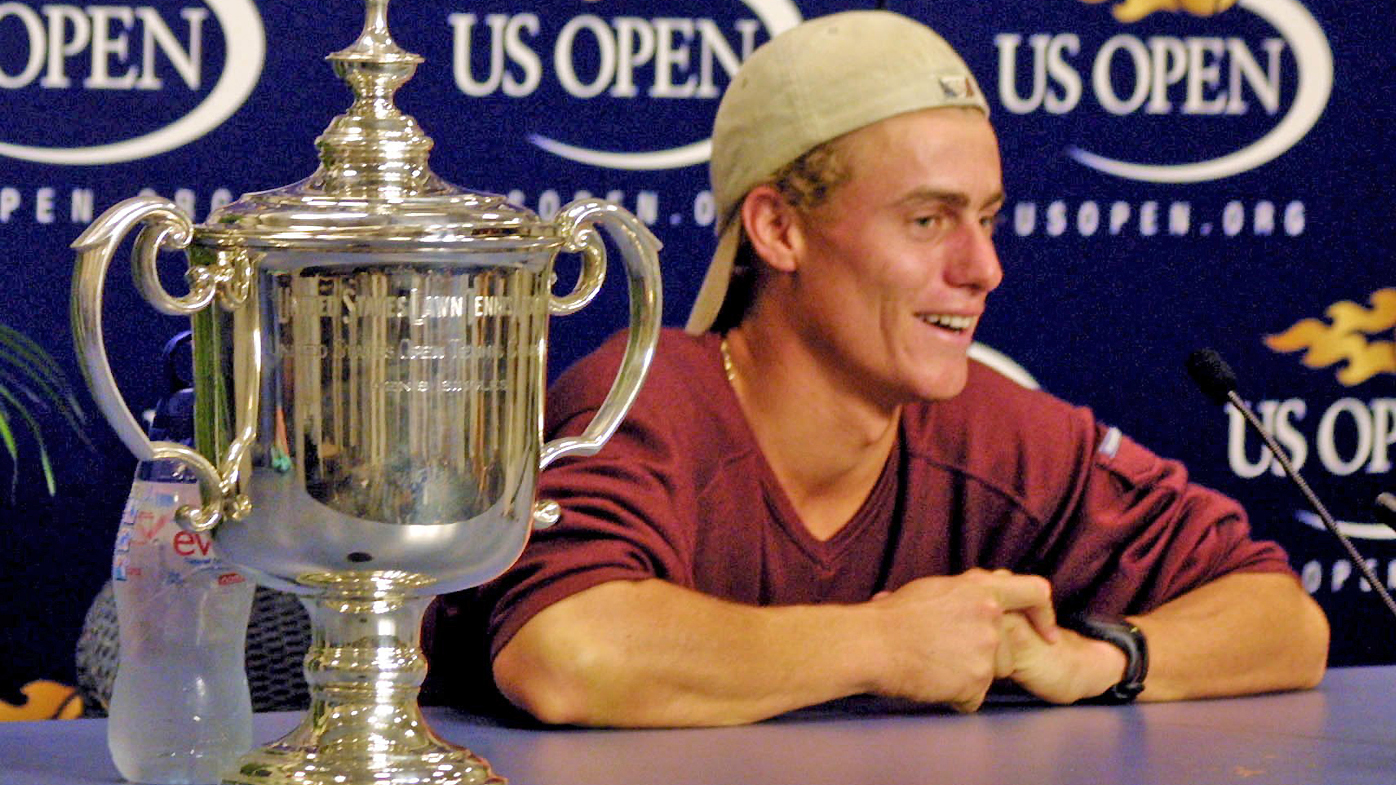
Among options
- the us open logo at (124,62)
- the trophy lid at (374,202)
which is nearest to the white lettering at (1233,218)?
the us open logo at (124,62)

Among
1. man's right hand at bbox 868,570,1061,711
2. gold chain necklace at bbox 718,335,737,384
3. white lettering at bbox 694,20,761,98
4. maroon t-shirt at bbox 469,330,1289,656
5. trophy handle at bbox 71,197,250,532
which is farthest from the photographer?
white lettering at bbox 694,20,761,98

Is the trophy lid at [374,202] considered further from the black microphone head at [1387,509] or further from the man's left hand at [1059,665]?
the man's left hand at [1059,665]

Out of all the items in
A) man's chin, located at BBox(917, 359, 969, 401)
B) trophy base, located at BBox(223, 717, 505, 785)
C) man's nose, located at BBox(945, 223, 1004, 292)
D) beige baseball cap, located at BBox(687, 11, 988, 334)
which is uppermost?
beige baseball cap, located at BBox(687, 11, 988, 334)

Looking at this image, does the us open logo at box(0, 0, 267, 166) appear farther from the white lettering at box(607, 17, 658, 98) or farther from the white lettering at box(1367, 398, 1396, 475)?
the white lettering at box(1367, 398, 1396, 475)

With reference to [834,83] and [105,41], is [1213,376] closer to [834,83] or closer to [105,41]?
[834,83]

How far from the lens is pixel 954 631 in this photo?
6.48 feet

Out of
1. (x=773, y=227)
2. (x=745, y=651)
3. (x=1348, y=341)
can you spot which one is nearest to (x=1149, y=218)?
(x=1348, y=341)

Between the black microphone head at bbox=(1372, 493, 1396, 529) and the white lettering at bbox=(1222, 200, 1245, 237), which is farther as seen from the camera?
the white lettering at bbox=(1222, 200, 1245, 237)

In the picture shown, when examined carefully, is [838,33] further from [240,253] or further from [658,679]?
[240,253]

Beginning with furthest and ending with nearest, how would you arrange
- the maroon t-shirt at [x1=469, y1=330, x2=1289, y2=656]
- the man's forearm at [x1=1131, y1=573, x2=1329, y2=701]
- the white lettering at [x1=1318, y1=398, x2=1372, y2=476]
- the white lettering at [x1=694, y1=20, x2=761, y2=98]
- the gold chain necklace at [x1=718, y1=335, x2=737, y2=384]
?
the white lettering at [x1=1318, y1=398, x2=1372, y2=476], the white lettering at [x1=694, y1=20, x2=761, y2=98], the gold chain necklace at [x1=718, y1=335, x2=737, y2=384], the maroon t-shirt at [x1=469, y1=330, x2=1289, y2=656], the man's forearm at [x1=1131, y1=573, x2=1329, y2=701]

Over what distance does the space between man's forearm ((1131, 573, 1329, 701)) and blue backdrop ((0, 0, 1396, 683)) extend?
16.3 inches

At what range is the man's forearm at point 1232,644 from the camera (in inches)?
80.0

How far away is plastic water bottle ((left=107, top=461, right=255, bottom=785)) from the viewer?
4.93 ft

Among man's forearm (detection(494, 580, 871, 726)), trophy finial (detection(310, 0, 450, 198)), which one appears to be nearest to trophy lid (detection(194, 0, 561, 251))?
trophy finial (detection(310, 0, 450, 198))
